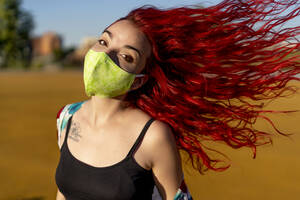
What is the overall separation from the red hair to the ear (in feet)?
0.14

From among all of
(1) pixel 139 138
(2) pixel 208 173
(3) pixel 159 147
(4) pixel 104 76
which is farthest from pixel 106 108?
(2) pixel 208 173

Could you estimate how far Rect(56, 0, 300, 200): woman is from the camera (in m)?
1.89

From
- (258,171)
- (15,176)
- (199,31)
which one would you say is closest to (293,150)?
(258,171)

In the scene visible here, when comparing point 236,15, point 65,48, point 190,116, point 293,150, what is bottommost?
point 65,48

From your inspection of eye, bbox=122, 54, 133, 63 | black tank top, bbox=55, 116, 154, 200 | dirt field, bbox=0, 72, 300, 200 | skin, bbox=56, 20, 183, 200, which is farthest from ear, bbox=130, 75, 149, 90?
dirt field, bbox=0, 72, 300, 200

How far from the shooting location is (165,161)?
6.10 feet

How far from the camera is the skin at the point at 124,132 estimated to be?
1874mm

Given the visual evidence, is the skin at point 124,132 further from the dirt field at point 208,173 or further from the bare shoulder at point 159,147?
the dirt field at point 208,173

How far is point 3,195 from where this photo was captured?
4.90 meters

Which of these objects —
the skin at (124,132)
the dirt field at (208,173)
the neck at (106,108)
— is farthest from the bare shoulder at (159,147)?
the dirt field at (208,173)

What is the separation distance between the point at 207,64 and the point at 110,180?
2.98 feet

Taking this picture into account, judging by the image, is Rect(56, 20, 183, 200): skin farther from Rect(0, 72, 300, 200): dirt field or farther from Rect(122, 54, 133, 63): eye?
Rect(0, 72, 300, 200): dirt field

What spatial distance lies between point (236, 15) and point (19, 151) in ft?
19.5

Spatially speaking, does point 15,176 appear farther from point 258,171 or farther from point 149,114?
point 149,114
